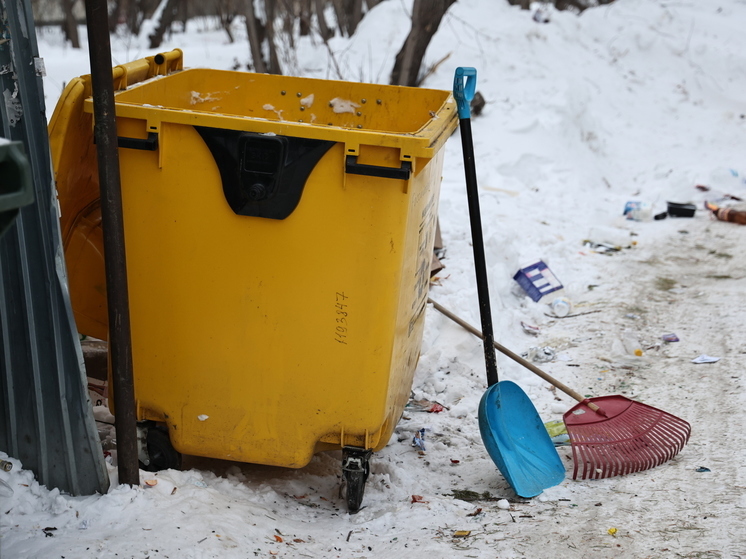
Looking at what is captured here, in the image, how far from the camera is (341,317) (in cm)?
246

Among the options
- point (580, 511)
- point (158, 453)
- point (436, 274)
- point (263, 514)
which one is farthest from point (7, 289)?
point (436, 274)

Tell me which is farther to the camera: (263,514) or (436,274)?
(436,274)

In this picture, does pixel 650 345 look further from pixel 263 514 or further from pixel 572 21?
pixel 572 21

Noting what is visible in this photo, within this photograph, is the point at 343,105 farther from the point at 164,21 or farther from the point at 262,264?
the point at 164,21

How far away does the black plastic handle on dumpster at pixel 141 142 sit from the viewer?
7.68 ft

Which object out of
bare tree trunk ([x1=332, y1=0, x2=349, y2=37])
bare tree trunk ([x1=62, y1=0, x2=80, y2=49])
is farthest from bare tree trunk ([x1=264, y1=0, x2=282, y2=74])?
bare tree trunk ([x1=62, y1=0, x2=80, y2=49])

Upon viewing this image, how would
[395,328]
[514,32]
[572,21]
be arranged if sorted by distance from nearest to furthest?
[395,328] < [514,32] < [572,21]

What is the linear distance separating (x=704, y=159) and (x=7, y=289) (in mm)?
8394

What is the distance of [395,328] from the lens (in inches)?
98.8

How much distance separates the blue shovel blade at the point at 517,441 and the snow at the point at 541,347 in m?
0.08

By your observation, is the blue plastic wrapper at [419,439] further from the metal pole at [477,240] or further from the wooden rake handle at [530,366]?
the wooden rake handle at [530,366]

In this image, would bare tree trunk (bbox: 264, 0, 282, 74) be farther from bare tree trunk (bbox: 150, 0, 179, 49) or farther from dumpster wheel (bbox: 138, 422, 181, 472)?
dumpster wheel (bbox: 138, 422, 181, 472)

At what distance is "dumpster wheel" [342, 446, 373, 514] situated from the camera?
2.64 metres

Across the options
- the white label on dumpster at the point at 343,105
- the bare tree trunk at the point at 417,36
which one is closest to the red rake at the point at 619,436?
the white label on dumpster at the point at 343,105
